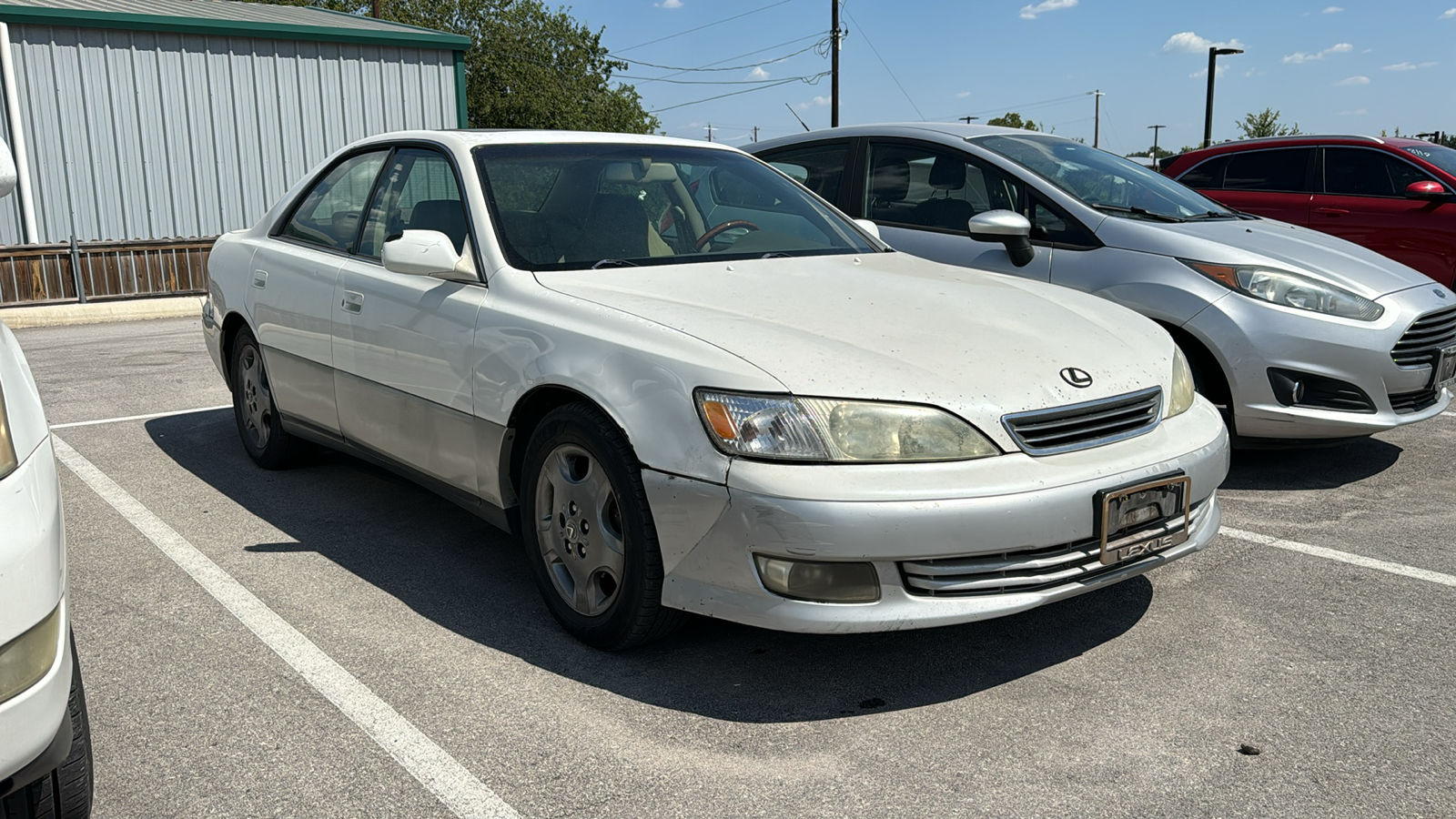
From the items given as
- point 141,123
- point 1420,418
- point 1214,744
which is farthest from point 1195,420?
point 141,123

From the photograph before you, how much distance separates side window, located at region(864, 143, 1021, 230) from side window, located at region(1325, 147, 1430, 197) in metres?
4.42

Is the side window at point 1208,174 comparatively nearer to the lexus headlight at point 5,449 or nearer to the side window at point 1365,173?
the side window at point 1365,173

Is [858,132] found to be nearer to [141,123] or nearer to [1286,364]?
[1286,364]

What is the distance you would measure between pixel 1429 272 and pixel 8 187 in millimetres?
8905

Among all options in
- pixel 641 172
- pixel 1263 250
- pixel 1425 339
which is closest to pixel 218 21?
pixel 641 172

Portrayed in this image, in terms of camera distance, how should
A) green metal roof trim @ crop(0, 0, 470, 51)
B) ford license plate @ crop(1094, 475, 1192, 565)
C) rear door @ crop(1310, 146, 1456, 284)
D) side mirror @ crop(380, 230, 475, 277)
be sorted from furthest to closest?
green metal roof trim @ crop(0, 0, 470, 51) → rear door @ crop(1310, 146, 1456, 284) → side mirror @ crop(380, 230, 475, 277) → ford license plate @ crop(1094, 475, 1192, 565)

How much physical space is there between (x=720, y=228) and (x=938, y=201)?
2.19m

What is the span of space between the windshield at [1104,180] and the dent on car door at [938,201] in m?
0.18

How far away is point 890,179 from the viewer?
623 cm

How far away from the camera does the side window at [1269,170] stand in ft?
29.1

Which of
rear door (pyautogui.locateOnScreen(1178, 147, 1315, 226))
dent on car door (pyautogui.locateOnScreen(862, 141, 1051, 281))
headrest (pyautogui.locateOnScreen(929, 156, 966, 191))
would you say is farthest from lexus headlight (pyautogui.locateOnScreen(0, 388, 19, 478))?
rear door (pyautogui.locateOnScreen(1178, 147, 1315, 226))

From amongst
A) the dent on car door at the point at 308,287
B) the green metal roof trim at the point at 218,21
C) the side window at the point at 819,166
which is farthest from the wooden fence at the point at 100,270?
the side window at the point at 819,166

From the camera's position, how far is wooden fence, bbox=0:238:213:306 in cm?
1278

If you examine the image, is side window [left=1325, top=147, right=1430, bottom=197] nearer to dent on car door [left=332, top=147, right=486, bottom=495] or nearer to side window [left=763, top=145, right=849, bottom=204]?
side window [left=763, top=145, right=849, bottom=204]
